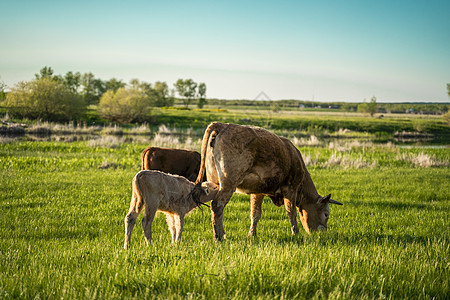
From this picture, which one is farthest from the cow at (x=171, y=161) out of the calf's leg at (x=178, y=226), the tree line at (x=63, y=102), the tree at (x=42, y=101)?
the tree at (x=42, y=101)

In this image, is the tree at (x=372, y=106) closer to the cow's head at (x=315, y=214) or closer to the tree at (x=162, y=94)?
the tree at (x=162, y=94)

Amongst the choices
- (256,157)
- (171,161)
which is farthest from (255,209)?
(171,161)

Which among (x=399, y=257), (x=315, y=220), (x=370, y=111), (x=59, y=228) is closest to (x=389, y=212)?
(x=315, y=220)

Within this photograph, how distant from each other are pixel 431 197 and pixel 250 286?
1264 cm

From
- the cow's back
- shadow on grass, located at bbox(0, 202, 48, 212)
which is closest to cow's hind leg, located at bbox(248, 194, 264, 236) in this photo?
the cow's back

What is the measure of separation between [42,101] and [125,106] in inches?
500

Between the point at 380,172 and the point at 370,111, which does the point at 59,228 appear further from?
the point at 370,111

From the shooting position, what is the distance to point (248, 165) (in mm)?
6938

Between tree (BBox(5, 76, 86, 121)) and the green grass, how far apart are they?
129 ft

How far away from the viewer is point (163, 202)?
7.11 metres

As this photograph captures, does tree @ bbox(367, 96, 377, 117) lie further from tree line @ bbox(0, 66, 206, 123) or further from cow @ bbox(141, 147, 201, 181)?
cow @ bbox(141, 147, 201, 181)

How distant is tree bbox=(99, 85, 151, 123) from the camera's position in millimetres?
60500

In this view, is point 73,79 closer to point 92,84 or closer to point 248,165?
point 92,84

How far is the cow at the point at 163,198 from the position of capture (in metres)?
6.82
